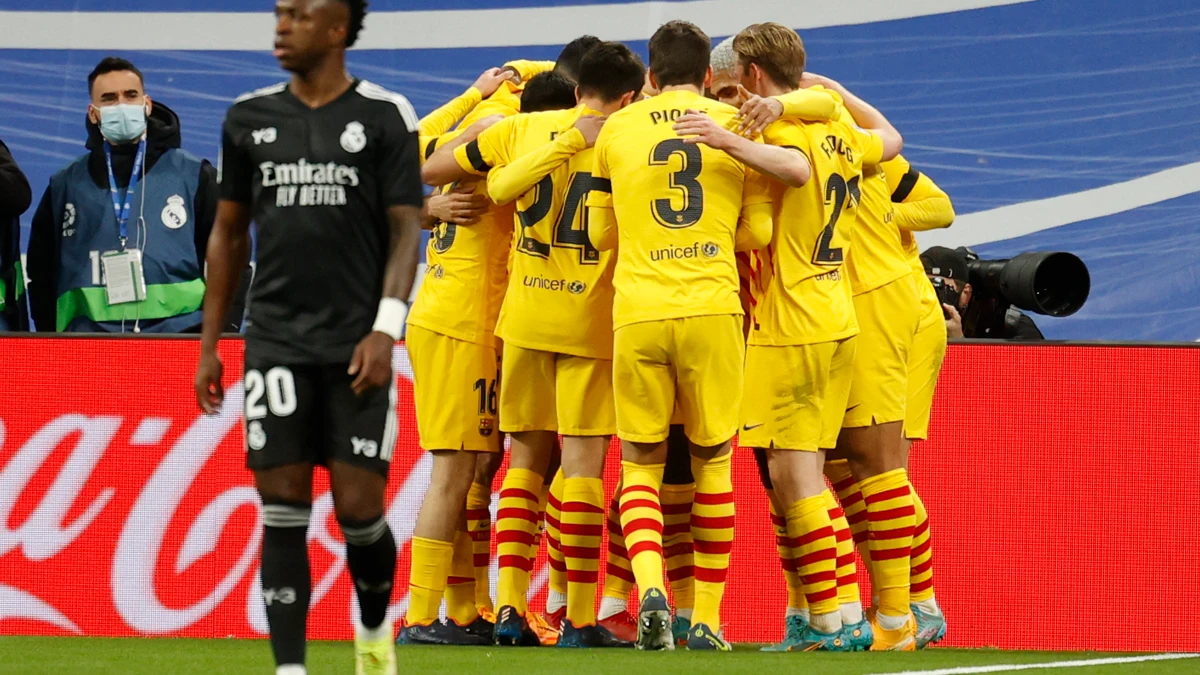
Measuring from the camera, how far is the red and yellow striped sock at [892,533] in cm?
610

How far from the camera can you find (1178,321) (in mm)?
9547

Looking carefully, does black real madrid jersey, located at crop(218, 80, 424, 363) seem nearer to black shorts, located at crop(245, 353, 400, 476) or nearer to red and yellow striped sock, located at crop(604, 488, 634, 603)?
black shorts, located at crop(245, 353, 400, 476)

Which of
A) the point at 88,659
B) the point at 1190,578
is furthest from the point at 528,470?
the point at 1190,578

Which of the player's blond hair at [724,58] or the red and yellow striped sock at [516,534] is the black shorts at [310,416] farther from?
the player's blond hair at [724,58]

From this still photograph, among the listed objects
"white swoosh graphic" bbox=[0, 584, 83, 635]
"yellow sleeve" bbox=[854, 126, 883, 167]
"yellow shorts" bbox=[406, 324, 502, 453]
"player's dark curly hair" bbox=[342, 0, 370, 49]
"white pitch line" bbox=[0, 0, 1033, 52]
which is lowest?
"white swoosh graphic" bbox=[0, 584, 83, 635]

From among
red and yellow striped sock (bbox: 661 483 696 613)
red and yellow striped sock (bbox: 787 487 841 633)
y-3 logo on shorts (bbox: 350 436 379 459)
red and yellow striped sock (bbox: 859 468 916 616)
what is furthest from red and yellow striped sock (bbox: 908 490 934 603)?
y-3 logo on shorts (bbox: 350 436 379 459)

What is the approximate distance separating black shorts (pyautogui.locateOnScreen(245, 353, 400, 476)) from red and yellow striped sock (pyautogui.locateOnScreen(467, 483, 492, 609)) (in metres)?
2.49

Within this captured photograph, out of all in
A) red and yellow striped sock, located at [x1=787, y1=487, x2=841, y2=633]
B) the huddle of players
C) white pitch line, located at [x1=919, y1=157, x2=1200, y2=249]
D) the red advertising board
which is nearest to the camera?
the huddle of players

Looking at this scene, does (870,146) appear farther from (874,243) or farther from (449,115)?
(449,115)

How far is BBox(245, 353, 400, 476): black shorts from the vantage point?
4.01m

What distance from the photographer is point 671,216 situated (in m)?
5.52

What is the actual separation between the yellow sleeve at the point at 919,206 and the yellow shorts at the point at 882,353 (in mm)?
463

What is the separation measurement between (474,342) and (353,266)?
2.20 metres

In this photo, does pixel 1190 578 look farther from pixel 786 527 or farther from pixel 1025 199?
pixel 1025 199
